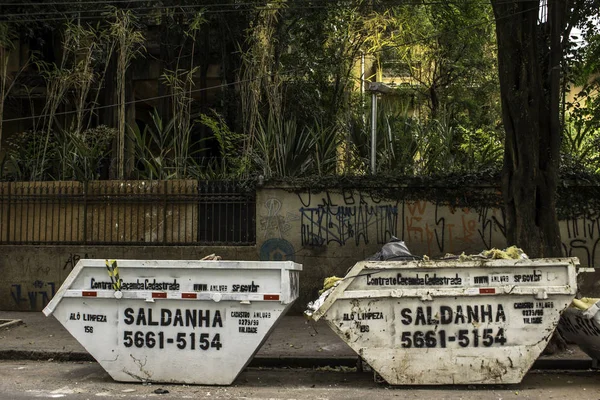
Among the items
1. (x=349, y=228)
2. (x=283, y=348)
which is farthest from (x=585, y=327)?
(x=349, y=228)

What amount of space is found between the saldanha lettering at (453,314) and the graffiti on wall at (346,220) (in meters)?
4.51

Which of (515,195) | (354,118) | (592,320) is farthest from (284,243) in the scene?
(592,320)

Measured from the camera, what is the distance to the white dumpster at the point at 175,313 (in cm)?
696

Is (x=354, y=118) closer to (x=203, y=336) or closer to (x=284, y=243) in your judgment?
(x=284, y=243)

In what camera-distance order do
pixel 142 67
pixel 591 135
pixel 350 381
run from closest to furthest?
pixel 350 381 → pixel 591 135 → pixel 142 67

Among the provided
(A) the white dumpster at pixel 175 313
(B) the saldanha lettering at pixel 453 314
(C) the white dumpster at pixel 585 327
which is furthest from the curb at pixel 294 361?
(A) the white dumpster at pixel 175 313

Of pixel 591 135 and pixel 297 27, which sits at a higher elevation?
pixel 297 27

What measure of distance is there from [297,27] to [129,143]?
200 inches

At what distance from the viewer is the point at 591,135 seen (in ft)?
42.2

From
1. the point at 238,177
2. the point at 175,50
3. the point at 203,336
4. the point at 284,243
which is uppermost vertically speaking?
the point at 175,50

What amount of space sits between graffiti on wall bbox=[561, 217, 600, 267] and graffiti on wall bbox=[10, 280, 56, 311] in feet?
30.8

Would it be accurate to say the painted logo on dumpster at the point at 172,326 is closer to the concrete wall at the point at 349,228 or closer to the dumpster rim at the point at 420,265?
the dumpster rim at the point at 420,265

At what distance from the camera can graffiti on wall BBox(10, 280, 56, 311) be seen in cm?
1191

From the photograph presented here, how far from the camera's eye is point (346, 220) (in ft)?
37.4
